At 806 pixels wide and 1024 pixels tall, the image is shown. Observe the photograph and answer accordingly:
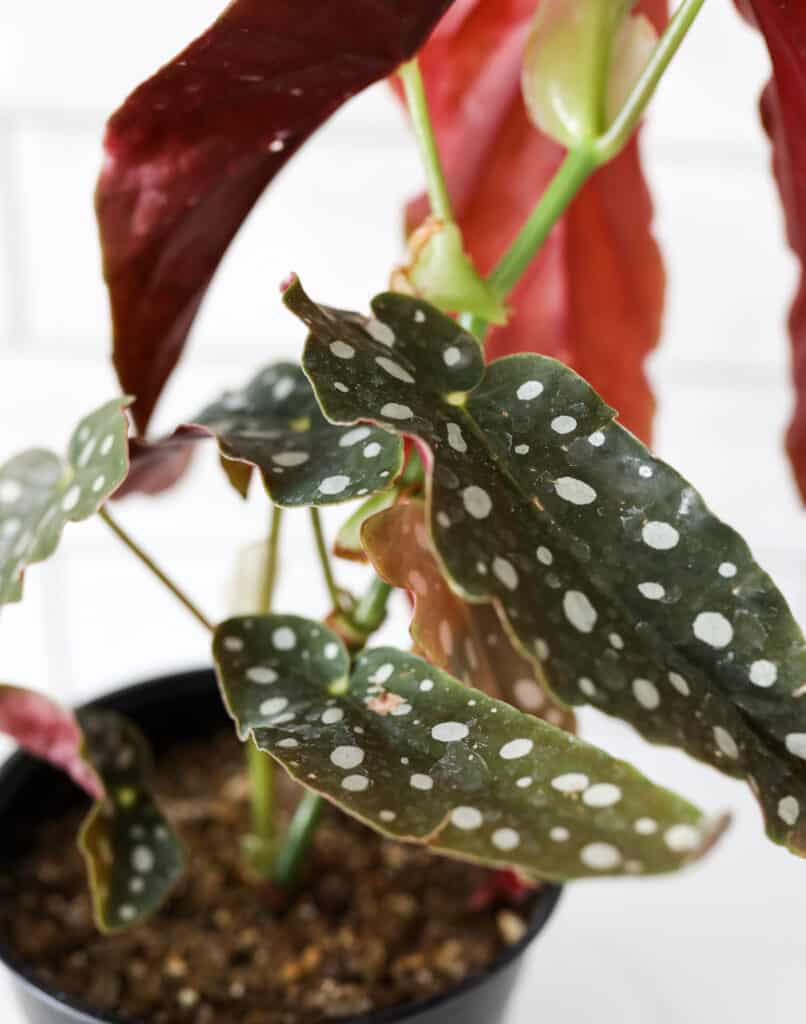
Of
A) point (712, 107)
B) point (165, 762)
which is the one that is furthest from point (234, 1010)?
point (712, 107)

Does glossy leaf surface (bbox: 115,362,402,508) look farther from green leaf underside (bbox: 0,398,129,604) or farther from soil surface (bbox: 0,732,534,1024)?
soil surface (bbox: 0,732,534,1024)

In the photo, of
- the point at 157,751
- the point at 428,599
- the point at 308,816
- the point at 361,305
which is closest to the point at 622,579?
the point at 428,599

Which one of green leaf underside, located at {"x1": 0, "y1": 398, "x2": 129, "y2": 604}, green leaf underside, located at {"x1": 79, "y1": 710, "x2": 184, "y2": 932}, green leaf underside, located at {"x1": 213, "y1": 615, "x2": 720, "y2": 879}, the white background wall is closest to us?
green leaf underside, located at {"x1": 213, "y1": 615, "x2": 720, "y2": 879}

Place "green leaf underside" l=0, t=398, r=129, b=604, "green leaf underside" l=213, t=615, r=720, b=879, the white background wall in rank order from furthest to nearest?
1. the white background wall
2. "green leaf underside" l=0, t=398, r=129, b=604
3. "green leaf underside" l=213, t=615, r=720, b=879

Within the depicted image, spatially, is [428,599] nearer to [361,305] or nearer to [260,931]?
[260,931]

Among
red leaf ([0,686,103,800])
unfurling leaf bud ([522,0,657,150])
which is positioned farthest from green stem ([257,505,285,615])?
unfurling leaf bud ([522,0,657,150])
